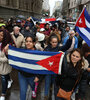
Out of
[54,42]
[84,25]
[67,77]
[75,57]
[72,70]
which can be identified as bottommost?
[67,77]

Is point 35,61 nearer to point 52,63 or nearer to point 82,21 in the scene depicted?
point 52,63

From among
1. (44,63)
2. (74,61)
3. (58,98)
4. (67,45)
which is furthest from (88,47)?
(58,98)

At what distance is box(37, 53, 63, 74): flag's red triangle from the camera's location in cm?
245

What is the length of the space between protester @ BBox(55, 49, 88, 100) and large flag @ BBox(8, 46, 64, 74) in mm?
237

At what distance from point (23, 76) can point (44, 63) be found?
0.53 metres

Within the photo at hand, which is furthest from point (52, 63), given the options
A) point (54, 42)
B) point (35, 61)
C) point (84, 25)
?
point (84, 25)

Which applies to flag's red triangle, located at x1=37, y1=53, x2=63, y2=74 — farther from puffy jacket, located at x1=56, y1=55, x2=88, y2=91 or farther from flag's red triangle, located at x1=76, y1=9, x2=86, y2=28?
flag's red triangle, located at x1=76, y1=9, x2=86, y2=28

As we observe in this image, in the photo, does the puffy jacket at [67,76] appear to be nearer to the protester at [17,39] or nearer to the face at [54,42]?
the face at [54,42]

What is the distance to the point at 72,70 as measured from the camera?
2.21m

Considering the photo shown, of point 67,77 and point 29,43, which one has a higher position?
point 29,43

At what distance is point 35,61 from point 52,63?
0.36 m

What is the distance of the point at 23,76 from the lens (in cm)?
257

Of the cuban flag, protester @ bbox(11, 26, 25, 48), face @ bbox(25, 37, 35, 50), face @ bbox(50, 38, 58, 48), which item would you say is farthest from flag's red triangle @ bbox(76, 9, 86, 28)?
protester @ bbox(11, 26, 25, 48)

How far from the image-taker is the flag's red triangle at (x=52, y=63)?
2449 millimetres
